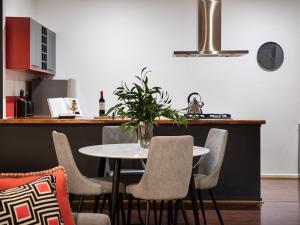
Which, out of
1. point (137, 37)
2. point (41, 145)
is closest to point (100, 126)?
point (41, 145)

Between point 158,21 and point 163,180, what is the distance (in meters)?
4.39

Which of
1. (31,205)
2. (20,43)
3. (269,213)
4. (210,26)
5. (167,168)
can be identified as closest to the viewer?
(31,205)

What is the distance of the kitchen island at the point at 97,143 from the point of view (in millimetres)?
5223

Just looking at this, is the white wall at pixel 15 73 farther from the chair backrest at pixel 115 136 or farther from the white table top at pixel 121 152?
the white table top at pixel 121 152

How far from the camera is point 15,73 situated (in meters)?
6.41

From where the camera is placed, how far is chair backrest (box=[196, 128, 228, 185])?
13.6ft

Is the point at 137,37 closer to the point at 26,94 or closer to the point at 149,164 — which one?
the point at 26,94

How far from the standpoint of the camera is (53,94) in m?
7.16

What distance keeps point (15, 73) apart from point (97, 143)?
1.84 metres

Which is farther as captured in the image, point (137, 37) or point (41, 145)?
point (137, 37)

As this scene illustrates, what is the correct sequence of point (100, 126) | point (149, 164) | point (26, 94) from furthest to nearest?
1. point (26, 94)
2. point (100, 126)
3. point (149, 164)

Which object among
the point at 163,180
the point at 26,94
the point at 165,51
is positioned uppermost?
the point at 165,51

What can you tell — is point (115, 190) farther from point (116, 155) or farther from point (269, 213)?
point (269, 213)

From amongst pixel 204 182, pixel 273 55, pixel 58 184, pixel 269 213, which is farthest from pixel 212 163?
pixel 273 55
